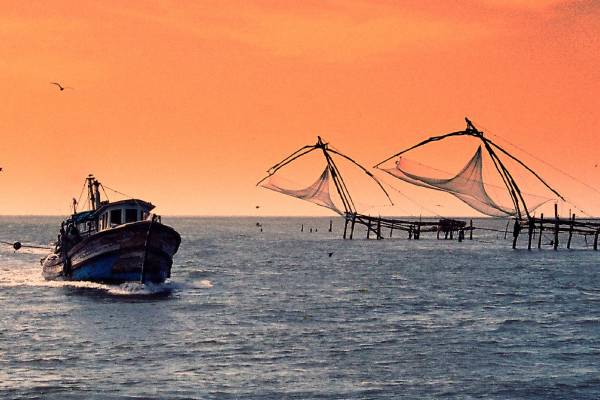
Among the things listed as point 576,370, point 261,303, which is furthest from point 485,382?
point 261,303

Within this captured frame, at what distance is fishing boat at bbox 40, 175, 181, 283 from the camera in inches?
1757

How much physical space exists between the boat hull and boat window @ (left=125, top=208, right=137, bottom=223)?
7.35ft

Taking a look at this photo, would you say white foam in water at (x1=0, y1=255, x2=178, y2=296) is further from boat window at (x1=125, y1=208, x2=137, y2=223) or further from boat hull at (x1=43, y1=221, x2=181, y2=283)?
boat window at (x1=125, y1=208, x2=137, y2=223)

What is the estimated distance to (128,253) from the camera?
4534 centimetres

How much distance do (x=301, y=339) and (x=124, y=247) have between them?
1709 cm

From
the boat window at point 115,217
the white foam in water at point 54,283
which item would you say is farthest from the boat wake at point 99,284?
the boat window at point 115,217

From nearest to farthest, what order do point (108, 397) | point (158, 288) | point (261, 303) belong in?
1. point (108, 397)
2. point (261, 303)
3. point (158, 288)

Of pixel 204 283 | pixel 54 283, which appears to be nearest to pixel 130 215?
pixel 54 283

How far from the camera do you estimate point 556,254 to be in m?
92.5

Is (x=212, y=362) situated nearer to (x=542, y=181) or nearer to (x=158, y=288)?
(x=158, y=288)

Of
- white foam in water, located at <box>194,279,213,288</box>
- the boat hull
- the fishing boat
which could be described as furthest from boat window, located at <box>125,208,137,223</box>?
white foam in water, located at <box>194,279,213,288</box>

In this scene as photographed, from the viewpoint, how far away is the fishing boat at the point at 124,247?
146ft

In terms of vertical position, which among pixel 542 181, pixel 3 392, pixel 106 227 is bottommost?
pixel 3 392

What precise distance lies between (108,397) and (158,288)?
25858mm
